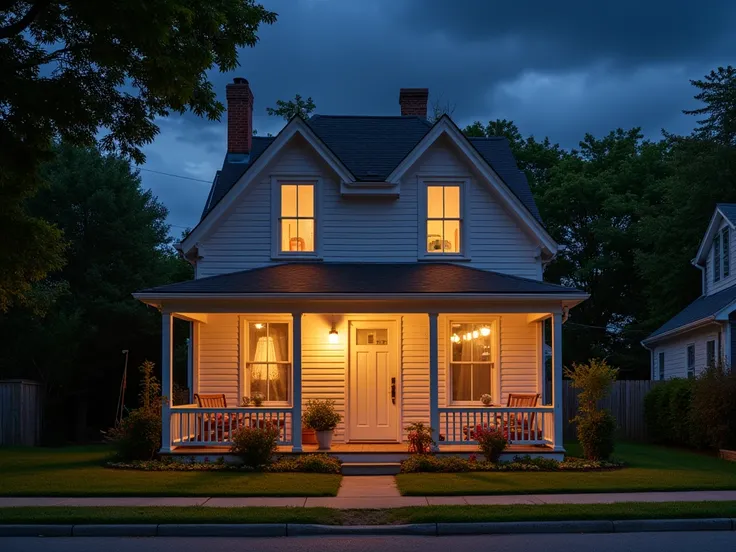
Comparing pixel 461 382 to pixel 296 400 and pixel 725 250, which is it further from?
pixel 725 250

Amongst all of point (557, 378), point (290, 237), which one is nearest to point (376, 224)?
point (290, 237)

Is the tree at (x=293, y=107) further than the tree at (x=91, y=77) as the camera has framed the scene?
Yes

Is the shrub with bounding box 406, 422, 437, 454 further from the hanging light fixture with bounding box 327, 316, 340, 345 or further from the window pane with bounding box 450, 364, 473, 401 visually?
the hanging light fixture with bounding box 327, 316, 340, 345

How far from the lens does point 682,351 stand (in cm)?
2870

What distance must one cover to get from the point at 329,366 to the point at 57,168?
1795 centimetres

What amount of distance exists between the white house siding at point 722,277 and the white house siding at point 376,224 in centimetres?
919

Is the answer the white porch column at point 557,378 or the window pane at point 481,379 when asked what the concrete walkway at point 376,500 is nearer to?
the white porch column at point 557,378

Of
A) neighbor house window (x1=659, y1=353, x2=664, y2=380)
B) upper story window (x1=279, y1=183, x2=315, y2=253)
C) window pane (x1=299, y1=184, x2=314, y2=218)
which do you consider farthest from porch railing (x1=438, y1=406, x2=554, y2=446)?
neighbor house window (x1=659, y1=353, x2=664, y2=380)

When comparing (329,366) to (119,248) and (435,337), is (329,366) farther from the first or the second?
(119,248)

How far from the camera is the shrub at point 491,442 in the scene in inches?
655

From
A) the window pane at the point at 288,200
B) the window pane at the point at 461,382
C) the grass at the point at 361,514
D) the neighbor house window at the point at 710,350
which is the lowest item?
the grass at the point at 361,514

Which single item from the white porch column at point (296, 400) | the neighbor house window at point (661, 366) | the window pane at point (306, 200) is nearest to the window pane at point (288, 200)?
the window pane at point (306, 200)

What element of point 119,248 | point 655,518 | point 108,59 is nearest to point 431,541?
point 655,518

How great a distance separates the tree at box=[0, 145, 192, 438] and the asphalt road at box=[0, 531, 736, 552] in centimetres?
2017
